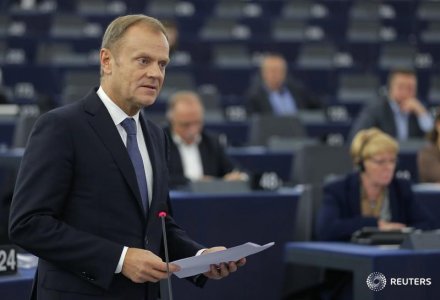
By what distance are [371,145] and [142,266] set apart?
2829 mm

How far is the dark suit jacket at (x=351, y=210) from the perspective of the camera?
4.89 metres

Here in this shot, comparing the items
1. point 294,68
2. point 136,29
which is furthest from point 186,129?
point 294,68

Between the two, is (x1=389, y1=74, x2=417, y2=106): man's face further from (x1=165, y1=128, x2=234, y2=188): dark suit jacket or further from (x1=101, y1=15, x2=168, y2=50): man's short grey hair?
(x1=101, y1=15, x2=168, y2=50): man's short grey hair

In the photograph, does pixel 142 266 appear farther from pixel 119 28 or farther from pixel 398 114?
pixel 398 114

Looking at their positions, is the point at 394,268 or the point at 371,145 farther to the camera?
the point at 371,145

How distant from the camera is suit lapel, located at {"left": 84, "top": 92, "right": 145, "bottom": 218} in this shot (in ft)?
7.98

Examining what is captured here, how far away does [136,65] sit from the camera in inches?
95.2

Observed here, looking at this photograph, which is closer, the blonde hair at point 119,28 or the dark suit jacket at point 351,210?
the blonde hair at point 119,28

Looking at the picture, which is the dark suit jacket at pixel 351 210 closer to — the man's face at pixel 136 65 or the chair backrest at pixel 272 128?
the man's face at pixel 136 65

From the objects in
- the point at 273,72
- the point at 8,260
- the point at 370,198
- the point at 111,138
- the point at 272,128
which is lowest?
the point at 8,260

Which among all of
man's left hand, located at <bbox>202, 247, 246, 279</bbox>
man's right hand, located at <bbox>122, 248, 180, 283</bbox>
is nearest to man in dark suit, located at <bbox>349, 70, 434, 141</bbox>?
man's left hand, located at <bbox>202, 247, 246, 279</bbox>

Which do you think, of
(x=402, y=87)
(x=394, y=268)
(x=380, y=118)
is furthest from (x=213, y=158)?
(x=394, y=268)

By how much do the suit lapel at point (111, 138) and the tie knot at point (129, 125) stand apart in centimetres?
4

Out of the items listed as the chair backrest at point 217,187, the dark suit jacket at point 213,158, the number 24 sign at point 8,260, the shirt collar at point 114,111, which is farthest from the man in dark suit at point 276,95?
the shirt collar at point 114,111
